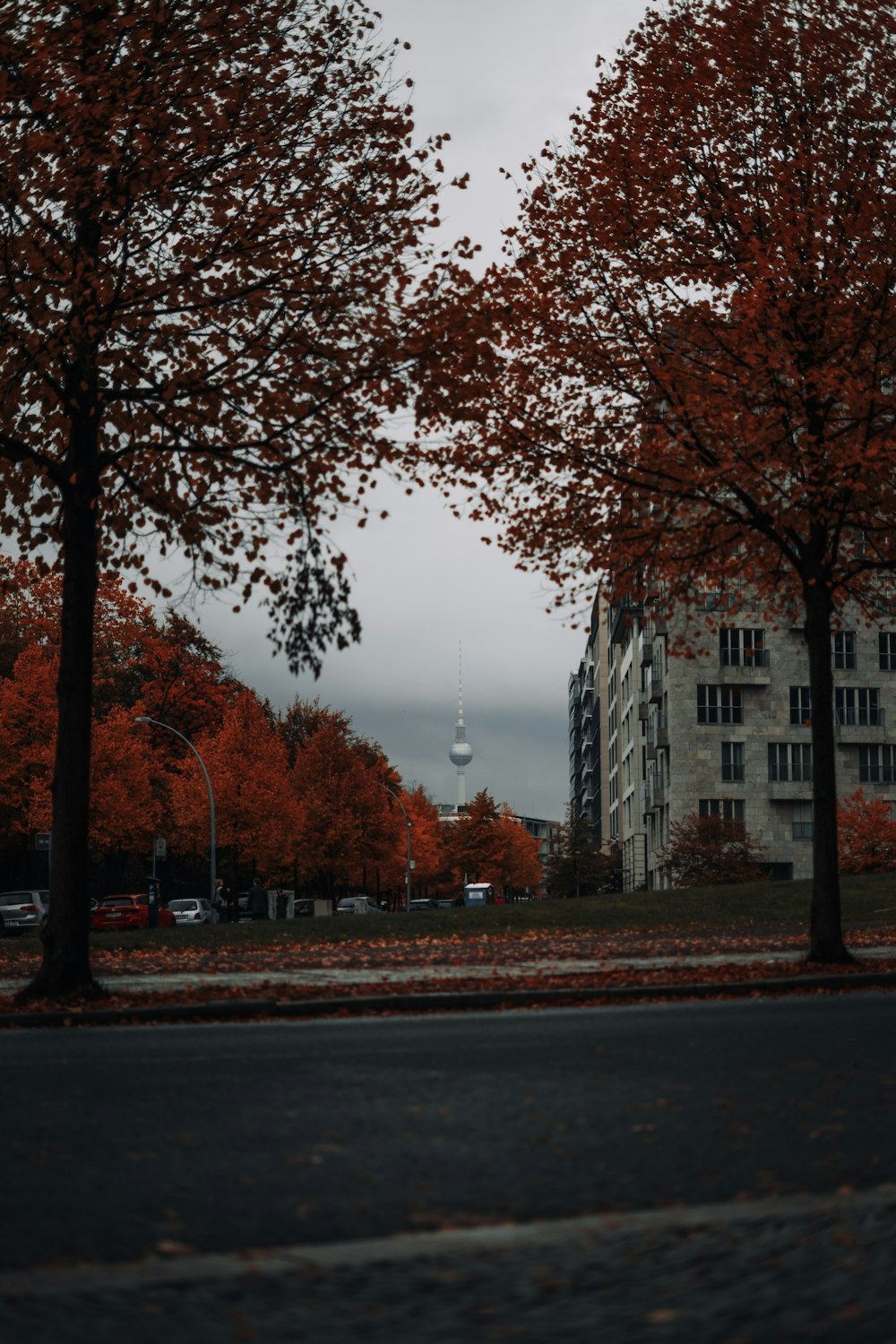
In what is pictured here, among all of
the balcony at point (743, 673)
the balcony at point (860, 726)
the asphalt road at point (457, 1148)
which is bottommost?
the asphalt road at point (457, 1148)

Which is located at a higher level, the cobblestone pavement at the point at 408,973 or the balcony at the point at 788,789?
the balcony at the point at 788,789

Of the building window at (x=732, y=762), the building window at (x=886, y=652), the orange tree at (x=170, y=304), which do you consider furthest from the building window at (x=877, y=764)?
the orange tree at (x=170, y=304)

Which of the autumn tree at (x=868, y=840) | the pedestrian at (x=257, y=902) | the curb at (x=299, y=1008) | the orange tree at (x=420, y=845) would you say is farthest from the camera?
the orange tree at (x=420, y=845)

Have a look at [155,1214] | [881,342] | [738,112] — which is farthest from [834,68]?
[155,1214]

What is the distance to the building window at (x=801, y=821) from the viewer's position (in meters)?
72.6

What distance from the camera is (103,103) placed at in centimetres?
1467

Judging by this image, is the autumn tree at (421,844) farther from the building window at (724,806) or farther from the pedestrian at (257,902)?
the pedestrian at (257,902)

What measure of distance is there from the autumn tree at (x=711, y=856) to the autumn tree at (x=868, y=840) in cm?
506

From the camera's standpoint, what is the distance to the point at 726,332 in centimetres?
1930

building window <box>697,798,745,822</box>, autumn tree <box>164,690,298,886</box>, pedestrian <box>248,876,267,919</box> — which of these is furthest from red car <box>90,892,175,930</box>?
building window <box>697,798,745,822</box>

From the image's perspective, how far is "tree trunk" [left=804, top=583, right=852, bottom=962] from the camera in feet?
59.6

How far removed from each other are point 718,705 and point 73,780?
2365 inches

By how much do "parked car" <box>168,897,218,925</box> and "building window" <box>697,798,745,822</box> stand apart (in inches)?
1000

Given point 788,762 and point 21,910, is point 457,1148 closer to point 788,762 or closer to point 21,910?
point 21,910
